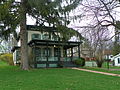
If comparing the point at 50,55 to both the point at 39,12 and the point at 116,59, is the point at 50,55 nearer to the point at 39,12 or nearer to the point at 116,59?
the point at 39,12

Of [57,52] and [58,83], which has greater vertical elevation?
[57,52]

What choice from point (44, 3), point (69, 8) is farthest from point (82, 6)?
point (44, 3)

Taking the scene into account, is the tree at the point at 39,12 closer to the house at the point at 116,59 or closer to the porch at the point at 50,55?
the porch at the point at 50,55

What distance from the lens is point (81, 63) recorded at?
81.7 feet

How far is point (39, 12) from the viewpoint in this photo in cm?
1652

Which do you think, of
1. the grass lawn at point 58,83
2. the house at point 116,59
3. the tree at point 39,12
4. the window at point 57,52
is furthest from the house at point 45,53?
the house at point 116,59

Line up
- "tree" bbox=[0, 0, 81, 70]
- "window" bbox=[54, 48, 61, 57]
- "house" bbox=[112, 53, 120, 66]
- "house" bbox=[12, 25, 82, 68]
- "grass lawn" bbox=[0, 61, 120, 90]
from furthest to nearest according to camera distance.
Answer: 1. "house" bbox=[112, 53, 120, 66]
2. "window" bbox=[54, 48, 61, 57]
3. "house" bbox=[12, 25, 82, 68]
4. "tree" bbox=[0, 0, 81, 70]
5. "grass lawn" bbox=[0, 61, 120, 90]

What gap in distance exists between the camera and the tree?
15.0 meters

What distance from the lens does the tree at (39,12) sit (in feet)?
49.2

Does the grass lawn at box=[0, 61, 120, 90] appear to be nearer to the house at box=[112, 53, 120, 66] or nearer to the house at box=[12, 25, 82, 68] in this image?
the house at box=[12, 25, 82, 68]

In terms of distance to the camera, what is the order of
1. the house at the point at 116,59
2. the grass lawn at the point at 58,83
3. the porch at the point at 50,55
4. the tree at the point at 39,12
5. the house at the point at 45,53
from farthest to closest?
the house at the point at 116,59 → the porch at the point at 50,55 → the house at the point at 45,53 → the tree at the point at 39,12 → the grass lawn at the point at 58,83

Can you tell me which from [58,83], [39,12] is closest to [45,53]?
[39,12]

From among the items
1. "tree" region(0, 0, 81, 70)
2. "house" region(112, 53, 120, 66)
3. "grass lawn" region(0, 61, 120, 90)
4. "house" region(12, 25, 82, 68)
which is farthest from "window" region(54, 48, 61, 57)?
"house" region(112, 53, 120, 66)

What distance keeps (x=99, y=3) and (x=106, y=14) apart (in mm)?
851
